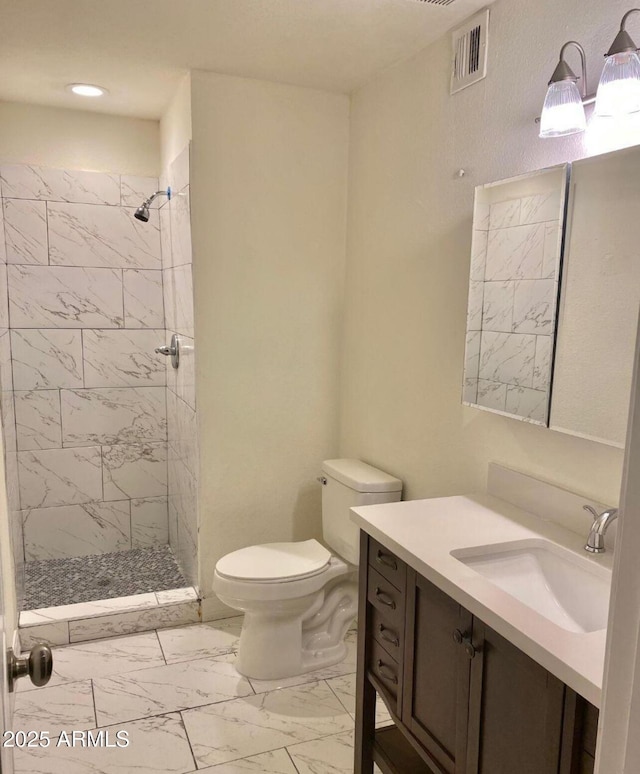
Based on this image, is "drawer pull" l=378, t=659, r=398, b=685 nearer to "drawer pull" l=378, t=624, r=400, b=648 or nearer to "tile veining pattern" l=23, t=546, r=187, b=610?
"drawer pull" l=378, t=624, r=400, b=648

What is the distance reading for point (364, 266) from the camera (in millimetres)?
2895

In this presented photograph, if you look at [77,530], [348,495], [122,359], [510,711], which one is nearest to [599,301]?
[510,711]

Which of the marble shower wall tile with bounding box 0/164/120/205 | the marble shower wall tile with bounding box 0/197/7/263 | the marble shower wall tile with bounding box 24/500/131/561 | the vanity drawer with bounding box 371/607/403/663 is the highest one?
the marble shower wall tile with bounding box 0/164/120/205

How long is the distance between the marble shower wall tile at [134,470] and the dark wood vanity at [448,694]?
2.15 m

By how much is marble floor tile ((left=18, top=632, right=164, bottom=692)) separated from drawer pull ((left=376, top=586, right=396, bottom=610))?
50.8 inches

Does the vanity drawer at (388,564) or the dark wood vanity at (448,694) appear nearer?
the dark wood vanity at (448,694)

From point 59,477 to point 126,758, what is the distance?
1871 mm

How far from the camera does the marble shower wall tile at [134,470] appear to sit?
3701mm

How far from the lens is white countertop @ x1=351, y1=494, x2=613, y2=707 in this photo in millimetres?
1139

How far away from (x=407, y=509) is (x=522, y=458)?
1.30 feet

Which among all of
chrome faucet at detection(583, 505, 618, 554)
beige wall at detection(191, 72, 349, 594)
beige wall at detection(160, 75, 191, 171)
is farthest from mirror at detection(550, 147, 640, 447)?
beige wall at detection(160, 75, 191, 171)

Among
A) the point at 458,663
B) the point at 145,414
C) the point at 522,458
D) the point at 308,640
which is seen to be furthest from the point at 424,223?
the point at 145,414

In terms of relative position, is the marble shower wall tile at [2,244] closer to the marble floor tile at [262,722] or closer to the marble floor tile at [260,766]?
the marble floor tile at [262,722]

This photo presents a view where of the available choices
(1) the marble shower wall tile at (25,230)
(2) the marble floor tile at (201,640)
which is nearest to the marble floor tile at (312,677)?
(2) the marble floor tile at (201,640)
